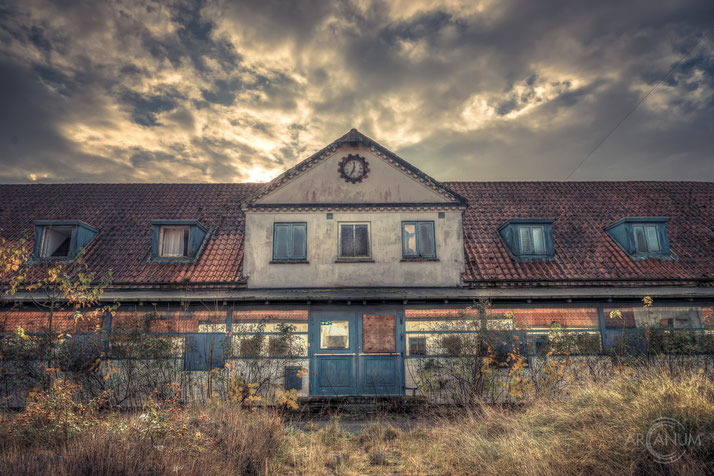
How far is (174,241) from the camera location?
48.6 ft

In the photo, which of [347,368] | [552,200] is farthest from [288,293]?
[552,200]

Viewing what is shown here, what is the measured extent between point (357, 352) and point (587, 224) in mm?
10860

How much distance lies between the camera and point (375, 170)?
14258 mm

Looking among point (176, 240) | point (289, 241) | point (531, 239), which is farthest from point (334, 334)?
point (531, 239)

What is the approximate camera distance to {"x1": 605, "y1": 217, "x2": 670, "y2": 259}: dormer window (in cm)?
1483

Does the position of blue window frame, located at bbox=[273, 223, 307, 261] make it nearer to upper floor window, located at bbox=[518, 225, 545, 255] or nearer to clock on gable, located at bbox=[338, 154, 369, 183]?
clock on gable, located at bbox=[338, 154, 369, 183]

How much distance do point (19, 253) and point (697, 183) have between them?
25960 millimetres

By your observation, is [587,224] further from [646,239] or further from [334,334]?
[334,334]

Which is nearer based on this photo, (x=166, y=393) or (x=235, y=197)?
(x=166, y=393)

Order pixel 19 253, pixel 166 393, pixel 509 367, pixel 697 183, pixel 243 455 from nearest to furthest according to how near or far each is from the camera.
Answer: pixel 243 455
pixel 19 253
pixel 166 393
pixel 509 367
pixel 697 183

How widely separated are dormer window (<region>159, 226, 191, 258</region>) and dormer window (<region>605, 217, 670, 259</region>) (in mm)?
16148

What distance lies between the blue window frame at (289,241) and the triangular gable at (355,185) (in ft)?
2.68

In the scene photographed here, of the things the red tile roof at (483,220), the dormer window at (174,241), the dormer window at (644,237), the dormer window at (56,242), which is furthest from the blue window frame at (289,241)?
the dormer window at (644,237)

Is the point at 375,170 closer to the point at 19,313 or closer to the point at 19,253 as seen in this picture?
the point at 19,253
